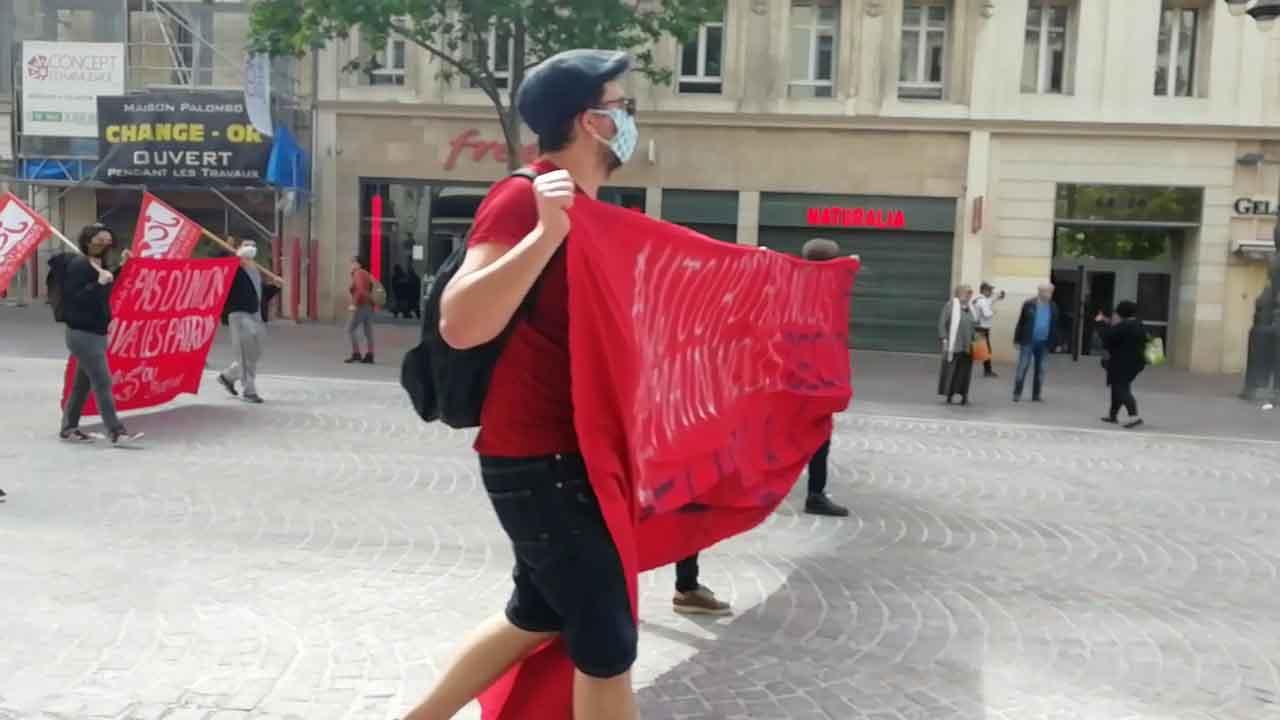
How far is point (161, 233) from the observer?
11906 millimetres

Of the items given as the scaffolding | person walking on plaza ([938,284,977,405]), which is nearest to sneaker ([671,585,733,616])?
person walking on plaza ([938,284,977,405])

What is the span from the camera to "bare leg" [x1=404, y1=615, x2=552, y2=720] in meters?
2.99

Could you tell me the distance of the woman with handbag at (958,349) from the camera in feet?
51.5

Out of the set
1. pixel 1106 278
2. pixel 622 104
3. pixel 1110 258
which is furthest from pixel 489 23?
pixel 622 104

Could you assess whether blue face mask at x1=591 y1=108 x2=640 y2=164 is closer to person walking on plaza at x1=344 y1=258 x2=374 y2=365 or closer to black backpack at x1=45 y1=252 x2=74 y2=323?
black backpack at x1=45 y1=252 x2=74 y2=323

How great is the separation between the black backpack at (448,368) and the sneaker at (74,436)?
7.72m

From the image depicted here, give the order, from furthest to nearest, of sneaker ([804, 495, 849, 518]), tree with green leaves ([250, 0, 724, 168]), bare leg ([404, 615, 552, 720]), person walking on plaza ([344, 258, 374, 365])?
tree with green leaves ([250, 0, 724, 168])
person walking on plaza ([344, 258, 374, 365])
sneaker ([804, 495, 849, 518])
bare leg ([404, 615, 552, 720])

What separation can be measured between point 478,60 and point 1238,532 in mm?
16571

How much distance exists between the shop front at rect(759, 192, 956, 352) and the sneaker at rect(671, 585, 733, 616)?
20.8 meters

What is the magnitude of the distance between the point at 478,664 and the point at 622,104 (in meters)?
1.44

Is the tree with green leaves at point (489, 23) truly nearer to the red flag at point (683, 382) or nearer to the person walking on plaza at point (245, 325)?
the person walking on plaza at point (245, 325)

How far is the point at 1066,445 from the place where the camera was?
39.1ft

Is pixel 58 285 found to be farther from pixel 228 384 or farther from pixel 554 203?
pixel 554 203

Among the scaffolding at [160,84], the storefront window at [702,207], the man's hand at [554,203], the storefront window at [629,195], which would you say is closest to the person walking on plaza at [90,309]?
the man's hand at [554,203]
